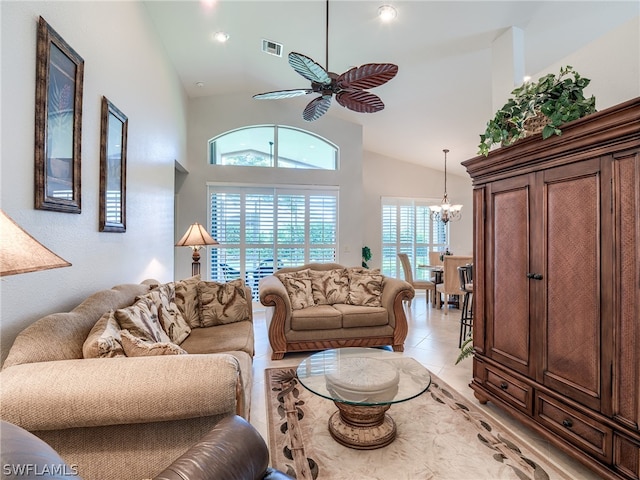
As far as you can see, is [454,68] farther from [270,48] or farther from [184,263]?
[184,263]

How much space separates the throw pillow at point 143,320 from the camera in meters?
1.72

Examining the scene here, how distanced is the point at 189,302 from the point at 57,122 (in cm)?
165

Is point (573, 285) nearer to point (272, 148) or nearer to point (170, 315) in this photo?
point (170, 315)

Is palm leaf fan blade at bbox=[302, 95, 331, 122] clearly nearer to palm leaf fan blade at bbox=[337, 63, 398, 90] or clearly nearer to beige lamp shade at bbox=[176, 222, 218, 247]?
palm leaf fan blade at bbox=[337, 63, 398, 90]

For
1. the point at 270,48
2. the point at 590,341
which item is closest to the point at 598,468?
the point at 590,341

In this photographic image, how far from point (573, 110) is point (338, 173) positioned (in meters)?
4.07

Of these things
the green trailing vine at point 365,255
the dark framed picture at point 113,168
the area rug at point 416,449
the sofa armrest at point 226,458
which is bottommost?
the area rug at point 416,449

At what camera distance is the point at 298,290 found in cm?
369

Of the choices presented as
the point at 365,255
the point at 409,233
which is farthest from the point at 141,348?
the point at 409,233

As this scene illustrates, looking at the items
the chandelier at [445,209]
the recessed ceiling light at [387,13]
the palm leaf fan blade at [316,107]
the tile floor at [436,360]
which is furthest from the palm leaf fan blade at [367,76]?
the chandelier at [445,209]

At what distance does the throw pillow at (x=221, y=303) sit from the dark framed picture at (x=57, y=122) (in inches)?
50.4

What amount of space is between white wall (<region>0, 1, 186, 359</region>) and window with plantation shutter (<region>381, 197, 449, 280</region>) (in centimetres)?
437

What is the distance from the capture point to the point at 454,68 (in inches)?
139

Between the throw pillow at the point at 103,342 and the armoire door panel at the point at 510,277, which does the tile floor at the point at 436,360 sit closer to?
the armoire door panel at the point at 510,277
